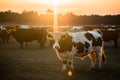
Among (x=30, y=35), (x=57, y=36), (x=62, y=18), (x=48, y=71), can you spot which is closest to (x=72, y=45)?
(x=57, y=36)

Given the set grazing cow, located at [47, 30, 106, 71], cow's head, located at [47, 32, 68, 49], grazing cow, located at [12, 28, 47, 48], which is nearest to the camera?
cow's head, located at [47, 32, 68, 49]

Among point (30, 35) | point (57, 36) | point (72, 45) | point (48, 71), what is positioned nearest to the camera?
point (57, 36)

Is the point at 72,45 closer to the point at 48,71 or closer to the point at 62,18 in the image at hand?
the point at 48,71

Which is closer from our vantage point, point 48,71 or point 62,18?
point 48,71

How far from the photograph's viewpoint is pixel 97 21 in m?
113

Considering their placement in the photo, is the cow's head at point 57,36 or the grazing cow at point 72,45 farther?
the grazing cow at point 72,45

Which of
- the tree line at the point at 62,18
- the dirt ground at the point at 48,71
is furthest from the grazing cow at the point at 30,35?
the tree line at the point at 62,18

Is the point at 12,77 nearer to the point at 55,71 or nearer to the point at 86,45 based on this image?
the point at 55,71

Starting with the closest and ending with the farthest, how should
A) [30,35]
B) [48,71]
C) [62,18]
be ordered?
[48,71] < [30,35] < [62,18]

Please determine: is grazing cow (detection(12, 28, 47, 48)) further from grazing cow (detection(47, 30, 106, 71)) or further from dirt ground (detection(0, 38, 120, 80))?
grazing cow (detection(47, 30, 106, 71))

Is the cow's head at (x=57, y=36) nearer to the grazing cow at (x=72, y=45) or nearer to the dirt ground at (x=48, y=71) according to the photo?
the grazing cow at (x=72, y=45)

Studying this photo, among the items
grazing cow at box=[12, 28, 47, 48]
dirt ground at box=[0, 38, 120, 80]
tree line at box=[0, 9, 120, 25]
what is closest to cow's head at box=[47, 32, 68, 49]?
dirt ground at box=[0, 38, 120, 80]

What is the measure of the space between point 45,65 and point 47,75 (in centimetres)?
292

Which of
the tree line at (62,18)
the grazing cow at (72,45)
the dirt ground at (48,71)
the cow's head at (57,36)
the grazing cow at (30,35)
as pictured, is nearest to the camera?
the dirt ground at (48,71)
